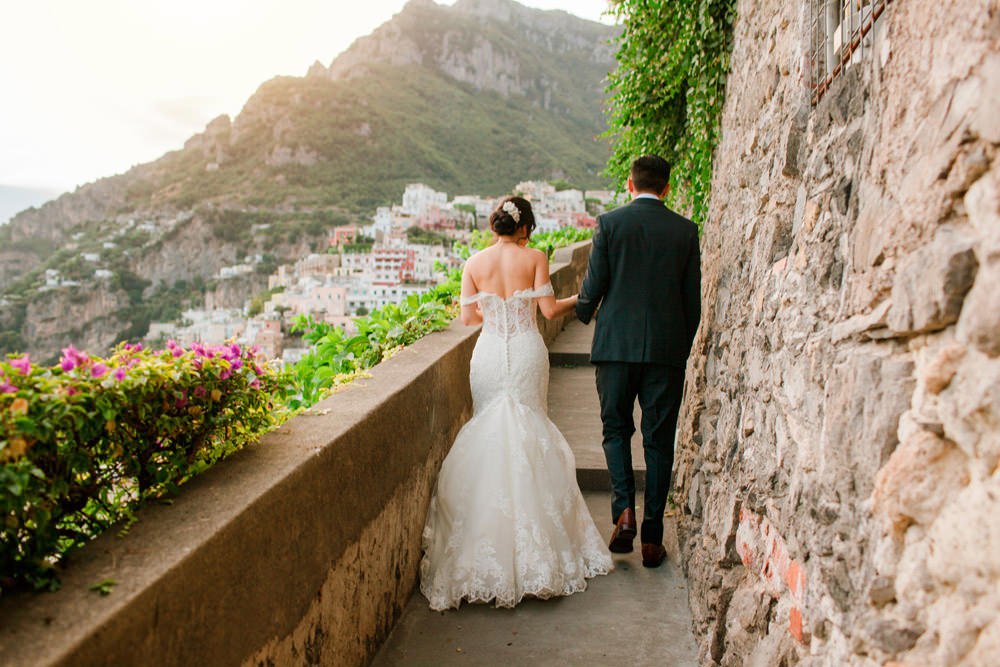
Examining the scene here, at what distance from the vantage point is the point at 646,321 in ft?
12.6

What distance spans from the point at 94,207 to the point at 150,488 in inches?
Answer: 4620

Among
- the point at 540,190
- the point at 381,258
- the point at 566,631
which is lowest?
the point at 566,631

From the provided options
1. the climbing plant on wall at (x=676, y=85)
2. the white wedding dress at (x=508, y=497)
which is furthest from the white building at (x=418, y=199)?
the white wedding dress at (x=508, y=497)

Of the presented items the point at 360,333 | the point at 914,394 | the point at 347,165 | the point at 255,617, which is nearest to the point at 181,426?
the point at 255,617

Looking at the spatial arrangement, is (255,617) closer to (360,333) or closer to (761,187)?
(761,187)

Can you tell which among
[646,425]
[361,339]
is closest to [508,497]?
[646,425]

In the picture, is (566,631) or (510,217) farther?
(510,217)

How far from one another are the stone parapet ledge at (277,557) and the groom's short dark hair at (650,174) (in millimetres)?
1398

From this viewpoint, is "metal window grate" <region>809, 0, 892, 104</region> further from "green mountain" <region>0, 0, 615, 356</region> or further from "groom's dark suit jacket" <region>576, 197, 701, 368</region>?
"green mountain" <region>0, 0, 615, 356</region>

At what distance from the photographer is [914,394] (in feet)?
4.63

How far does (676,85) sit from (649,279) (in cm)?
224

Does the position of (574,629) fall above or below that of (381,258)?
below

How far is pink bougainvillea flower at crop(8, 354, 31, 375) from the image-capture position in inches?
63.3

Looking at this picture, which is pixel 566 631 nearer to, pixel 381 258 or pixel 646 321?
pixel 646 321
